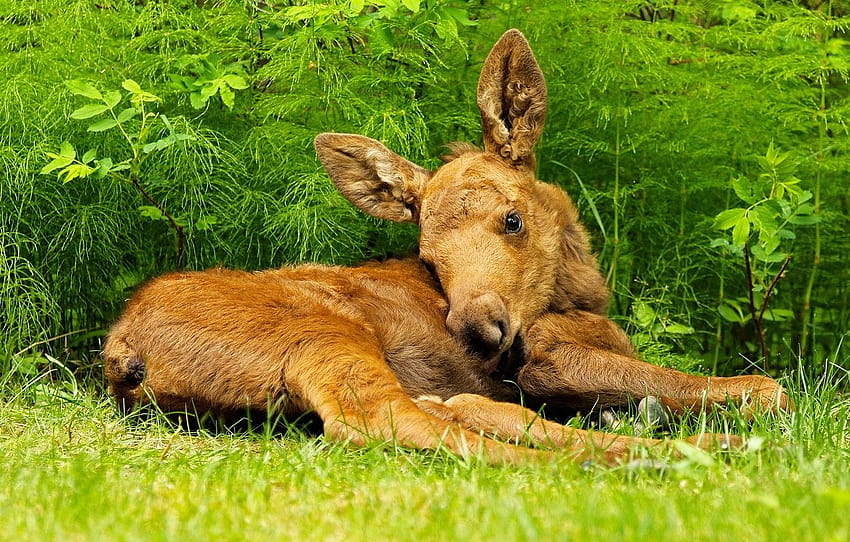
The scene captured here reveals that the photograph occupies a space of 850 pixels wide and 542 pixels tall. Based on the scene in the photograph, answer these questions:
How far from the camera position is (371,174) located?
197 inches

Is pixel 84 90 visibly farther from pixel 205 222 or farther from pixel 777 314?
pixel 777 314

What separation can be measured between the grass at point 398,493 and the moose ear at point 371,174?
149cm

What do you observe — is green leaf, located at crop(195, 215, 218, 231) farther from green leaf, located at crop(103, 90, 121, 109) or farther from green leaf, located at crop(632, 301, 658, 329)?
green leaf, located at crop(632, 301, 658, 329)

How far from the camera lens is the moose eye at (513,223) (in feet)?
15.2

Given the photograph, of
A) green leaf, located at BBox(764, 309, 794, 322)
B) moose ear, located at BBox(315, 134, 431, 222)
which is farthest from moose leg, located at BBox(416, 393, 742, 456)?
green leaf, located at BBox(764, 309, 794, 322)

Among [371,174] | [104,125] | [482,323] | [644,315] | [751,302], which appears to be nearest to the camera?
[482,323]

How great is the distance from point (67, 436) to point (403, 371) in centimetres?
144

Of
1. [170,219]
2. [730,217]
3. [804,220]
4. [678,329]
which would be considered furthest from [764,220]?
[170,219]

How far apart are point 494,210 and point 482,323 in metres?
0.65

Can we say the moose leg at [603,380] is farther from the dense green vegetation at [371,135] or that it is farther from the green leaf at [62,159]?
the green leaf at [62,159]

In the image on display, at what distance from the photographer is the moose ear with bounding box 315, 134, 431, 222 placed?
494cm

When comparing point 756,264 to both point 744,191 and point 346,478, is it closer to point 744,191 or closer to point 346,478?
point 744,191

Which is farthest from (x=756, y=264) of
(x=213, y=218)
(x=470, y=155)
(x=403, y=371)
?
(x=213, y=218)

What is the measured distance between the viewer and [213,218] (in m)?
5.32
